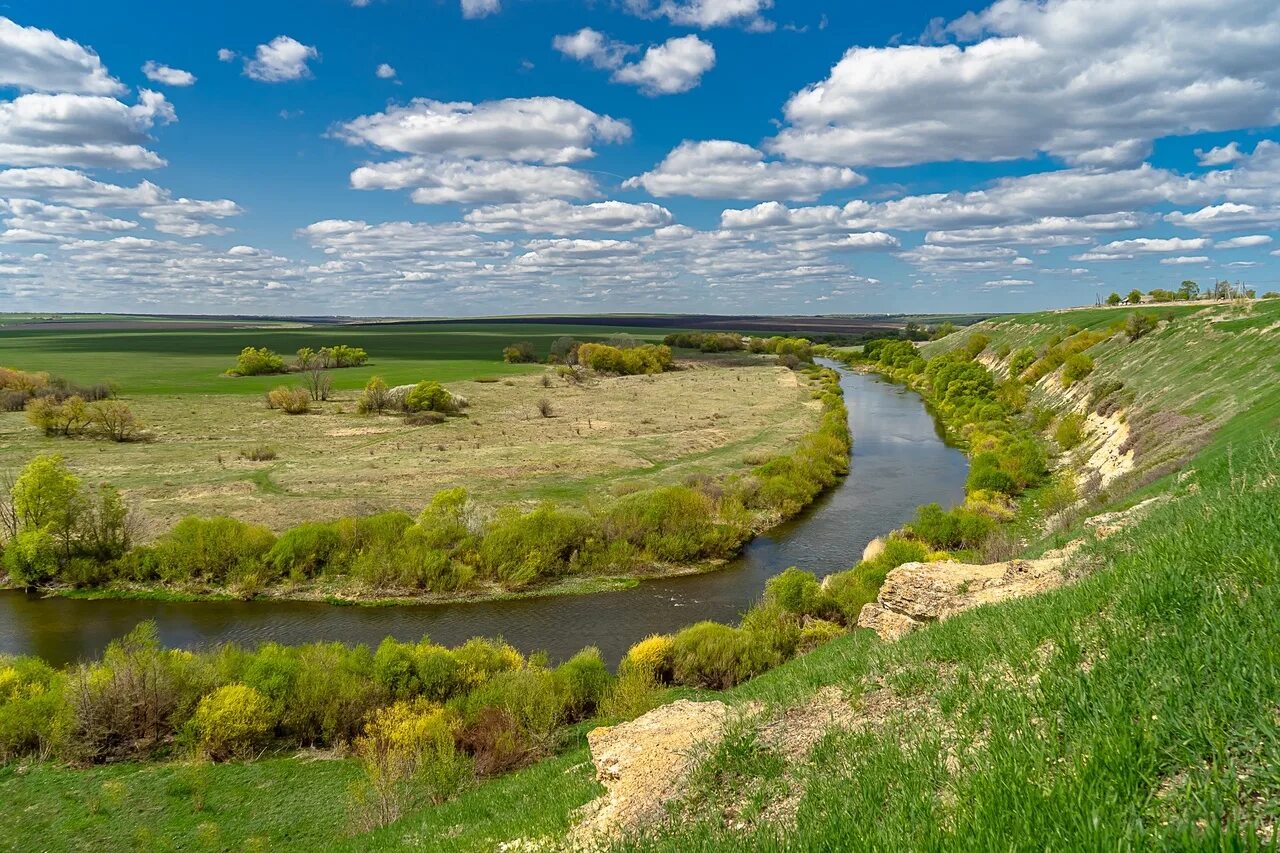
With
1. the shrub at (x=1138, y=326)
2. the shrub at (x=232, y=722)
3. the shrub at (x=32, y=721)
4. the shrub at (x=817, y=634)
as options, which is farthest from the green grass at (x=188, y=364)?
the shrub at (x=817, y=634)

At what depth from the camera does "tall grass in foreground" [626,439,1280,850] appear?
374 centimetres

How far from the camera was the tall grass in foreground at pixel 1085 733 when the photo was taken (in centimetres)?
374

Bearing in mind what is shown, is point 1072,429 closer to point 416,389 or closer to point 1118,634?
point 1118,634

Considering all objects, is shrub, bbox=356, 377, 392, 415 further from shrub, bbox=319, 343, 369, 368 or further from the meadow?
shrub, bbox=319, 343, 369, 368

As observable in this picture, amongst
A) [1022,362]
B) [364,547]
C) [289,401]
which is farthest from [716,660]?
[1022,362]

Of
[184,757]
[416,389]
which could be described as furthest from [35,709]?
[416,389]

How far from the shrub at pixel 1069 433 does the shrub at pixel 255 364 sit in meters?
120

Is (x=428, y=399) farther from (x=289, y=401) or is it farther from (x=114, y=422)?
(x=114, y=422)

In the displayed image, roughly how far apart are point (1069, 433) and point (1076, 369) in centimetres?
1925

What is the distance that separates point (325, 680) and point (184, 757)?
365 centimetres

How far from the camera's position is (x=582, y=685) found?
2017 cm

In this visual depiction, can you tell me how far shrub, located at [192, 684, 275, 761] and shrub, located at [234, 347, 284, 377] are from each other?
375ft

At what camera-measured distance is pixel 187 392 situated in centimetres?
9250

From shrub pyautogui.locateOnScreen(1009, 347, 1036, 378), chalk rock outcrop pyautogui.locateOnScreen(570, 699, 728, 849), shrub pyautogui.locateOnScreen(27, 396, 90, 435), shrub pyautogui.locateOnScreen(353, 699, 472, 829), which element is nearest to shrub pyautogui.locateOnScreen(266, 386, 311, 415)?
shrub pyautogui.locateOnScreen(27, 396, 90, 435)
